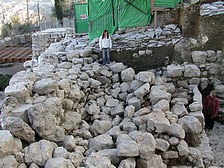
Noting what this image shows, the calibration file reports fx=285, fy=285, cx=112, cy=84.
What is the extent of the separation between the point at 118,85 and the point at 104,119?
136 centimetres

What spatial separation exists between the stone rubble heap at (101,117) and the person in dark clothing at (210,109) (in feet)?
1.48

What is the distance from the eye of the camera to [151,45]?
8227mm

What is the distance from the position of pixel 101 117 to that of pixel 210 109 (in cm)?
288

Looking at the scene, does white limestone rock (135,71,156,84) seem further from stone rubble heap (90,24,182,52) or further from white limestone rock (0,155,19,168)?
white limestone rock (0,155,19,168)

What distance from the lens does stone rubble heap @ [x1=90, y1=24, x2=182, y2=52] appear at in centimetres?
827

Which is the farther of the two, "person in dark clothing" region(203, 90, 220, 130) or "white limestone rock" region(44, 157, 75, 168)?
"person in dark clothing" region(203, 90, 220, 130)

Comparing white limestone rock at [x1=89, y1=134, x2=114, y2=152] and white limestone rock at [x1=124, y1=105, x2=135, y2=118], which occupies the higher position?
white limestone rock at [x1=124, y1=105, x2=135, y2=118]

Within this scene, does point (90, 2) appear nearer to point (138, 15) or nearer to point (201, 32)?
point (138, 15)

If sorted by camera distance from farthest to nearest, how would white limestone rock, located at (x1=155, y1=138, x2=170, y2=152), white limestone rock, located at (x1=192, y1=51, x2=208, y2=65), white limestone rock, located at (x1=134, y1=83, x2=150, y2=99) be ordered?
white limestone rock, located at (x1=192, y1=51, x2=208, y2=65)
white limestone rock, located at (x1=134, y1=83, x2=150, y2=99)
white limestone rock, located at (x1=155, y1=138, x2=170, y2=152)

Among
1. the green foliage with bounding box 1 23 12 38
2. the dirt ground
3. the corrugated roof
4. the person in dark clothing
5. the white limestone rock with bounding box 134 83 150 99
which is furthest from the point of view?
the green foliage with bounding box 1 23 12 38

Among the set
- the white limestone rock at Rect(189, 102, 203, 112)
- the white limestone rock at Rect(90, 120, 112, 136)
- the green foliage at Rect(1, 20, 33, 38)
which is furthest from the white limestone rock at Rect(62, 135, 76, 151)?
the green foliage at Rect(1, 20, 33, 38)

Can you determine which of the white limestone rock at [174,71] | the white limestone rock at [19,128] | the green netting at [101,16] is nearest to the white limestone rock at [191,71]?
the white limestone rock at [174,71]

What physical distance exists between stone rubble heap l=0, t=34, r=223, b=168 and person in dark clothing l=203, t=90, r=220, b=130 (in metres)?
0.45

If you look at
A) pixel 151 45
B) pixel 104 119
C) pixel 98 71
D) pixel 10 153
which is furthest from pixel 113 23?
pixel 10 153
